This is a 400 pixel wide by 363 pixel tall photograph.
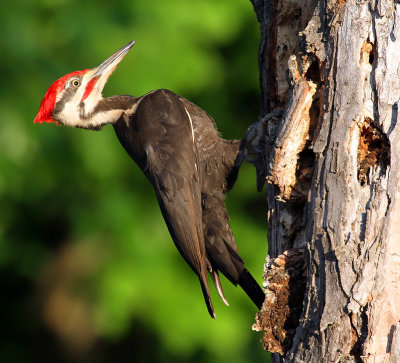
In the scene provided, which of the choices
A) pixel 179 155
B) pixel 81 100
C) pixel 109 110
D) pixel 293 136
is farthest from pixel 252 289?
pixel 81 100

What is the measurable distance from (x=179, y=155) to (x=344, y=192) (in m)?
1.45

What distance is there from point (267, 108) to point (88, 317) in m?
3.50

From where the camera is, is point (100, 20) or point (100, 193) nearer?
point (100, 20)

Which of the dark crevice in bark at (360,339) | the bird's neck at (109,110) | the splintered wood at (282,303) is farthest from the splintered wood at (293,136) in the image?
the bird's neck at (109,110)

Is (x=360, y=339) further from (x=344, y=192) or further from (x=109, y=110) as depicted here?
(x=109, y=110)

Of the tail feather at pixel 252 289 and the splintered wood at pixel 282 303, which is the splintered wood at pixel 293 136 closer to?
the splintered wood at pixel 282 303

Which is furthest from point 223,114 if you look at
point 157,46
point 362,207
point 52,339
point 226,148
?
point 362,207

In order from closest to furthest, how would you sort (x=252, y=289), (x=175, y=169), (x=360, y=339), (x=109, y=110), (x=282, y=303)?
(x=360, y=339) → (x=282, y=303) → (x=252, y=289) → (x=175, y=169) → (x=109, y=110)

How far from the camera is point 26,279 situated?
659 cm

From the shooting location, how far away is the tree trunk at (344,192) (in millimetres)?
2438

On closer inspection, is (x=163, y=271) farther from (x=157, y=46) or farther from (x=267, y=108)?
(x=267, y=108)

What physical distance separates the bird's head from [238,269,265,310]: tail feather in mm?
1252

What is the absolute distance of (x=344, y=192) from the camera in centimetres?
250

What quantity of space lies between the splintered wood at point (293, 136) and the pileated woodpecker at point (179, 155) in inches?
36.9
